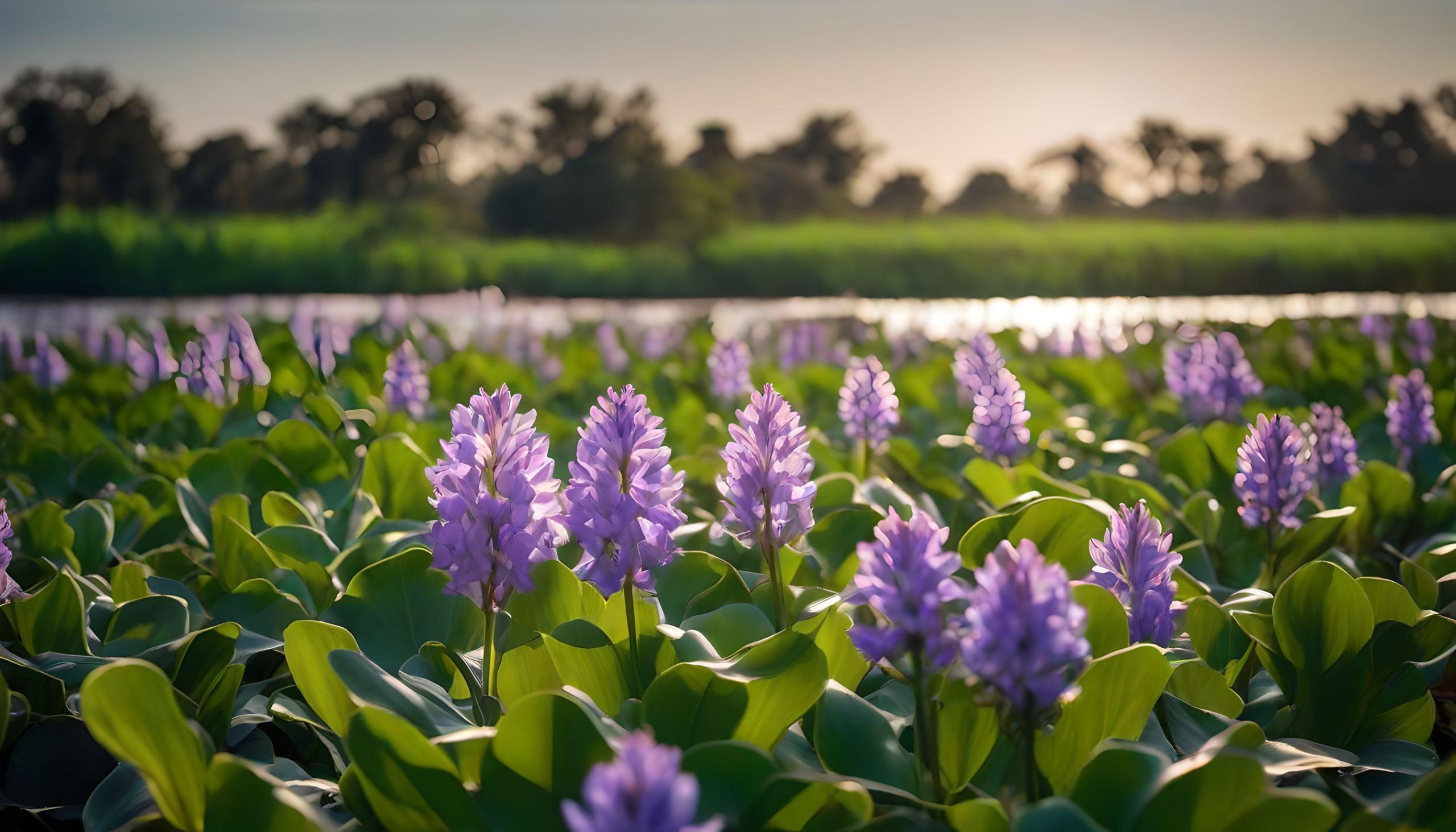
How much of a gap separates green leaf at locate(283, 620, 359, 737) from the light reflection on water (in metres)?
5.58

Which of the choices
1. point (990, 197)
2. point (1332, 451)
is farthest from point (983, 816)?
point (990, 197)

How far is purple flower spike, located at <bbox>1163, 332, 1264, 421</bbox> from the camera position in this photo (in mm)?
3193

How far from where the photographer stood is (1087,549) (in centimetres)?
161

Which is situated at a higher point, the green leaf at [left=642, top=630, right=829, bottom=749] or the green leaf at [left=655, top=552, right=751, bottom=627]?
the green leaf at [left=642, top=630, right=829, bottom=749]

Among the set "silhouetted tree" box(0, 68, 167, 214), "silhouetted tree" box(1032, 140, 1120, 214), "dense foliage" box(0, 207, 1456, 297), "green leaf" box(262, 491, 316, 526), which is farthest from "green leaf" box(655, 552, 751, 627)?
"silhouetted tree" box(1032, 140, 1120, 214)

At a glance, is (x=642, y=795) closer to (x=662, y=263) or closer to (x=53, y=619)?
(x=53, y=619)

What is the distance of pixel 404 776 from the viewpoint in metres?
1.00

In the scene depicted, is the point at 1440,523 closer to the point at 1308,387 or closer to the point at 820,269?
the point at 1308,387

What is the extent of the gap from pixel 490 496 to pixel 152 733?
0.39 m

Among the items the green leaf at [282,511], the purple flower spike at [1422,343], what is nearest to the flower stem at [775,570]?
the green leaf at [282,511]

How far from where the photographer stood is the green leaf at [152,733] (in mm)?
969

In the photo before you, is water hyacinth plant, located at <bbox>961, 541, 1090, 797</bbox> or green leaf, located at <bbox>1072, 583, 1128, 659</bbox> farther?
green leaf, located at <bbox>1072, 583, 1128, 659</bbox>

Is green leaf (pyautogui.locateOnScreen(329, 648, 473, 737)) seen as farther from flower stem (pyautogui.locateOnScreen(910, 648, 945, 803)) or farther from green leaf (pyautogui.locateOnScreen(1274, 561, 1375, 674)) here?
green leaf (pyautogui.locateOnScreen(1274, 561, 1375, 674))

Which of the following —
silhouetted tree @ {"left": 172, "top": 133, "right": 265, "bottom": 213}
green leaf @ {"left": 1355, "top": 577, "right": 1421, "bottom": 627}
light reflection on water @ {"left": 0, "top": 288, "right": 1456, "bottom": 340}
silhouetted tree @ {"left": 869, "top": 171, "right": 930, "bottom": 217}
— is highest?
silhouetted tree @ {"left": 869, "top": 171, "right": 930, "bottom": 217}
